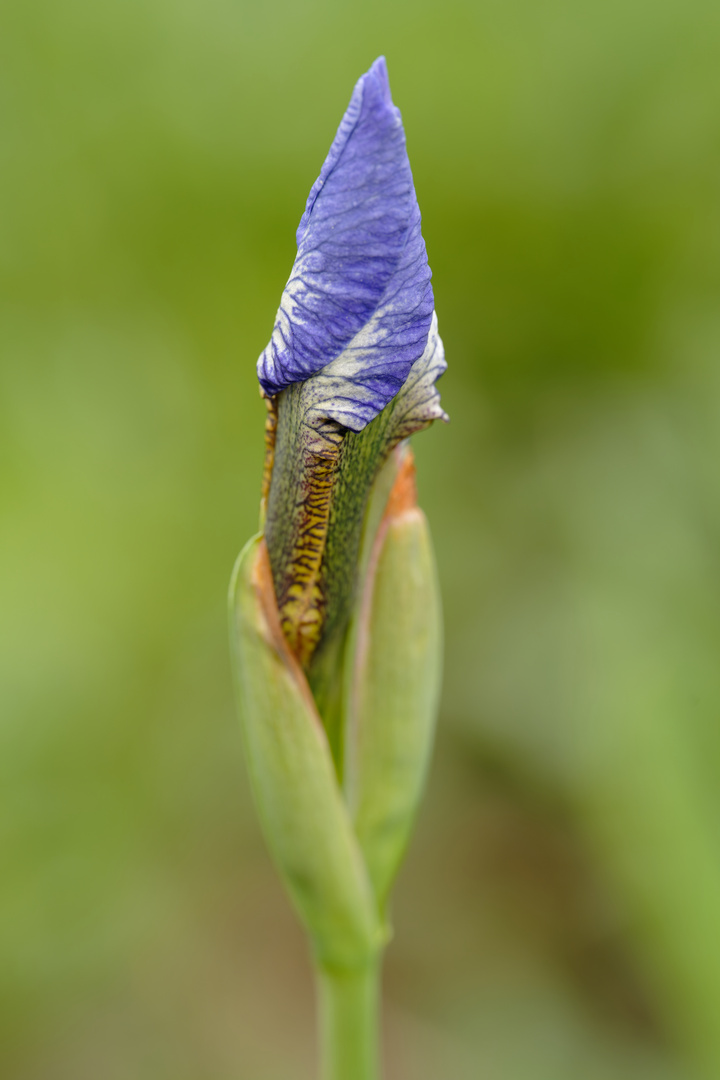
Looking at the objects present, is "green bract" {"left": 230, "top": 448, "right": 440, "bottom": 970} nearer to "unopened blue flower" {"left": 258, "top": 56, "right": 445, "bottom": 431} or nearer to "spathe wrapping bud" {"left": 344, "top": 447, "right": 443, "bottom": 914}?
"spathe wrapping bud" {"left": 344, "top": 447, "right": 443, "bottom": 914}

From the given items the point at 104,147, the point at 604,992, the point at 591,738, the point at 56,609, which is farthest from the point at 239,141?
the point at 604,992

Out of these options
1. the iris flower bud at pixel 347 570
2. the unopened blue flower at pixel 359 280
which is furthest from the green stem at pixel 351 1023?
the unopened blue flower at pixel 359 280

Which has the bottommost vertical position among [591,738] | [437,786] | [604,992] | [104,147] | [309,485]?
[604,992]

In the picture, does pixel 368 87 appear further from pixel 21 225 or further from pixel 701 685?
pixel 21 225

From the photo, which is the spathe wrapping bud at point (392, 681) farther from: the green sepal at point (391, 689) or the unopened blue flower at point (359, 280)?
the unopened blue flower at point (359, 280)

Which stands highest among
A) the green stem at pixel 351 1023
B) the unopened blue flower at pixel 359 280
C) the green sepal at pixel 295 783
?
the unopened blue flower at pixel 359 280

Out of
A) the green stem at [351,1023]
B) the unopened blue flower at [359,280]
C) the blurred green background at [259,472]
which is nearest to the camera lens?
the unopened blue flower at [359,280]

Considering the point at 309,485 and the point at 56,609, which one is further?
the point at 56,609

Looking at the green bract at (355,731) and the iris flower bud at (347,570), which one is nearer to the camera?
the iris flower bud at (347,570)
